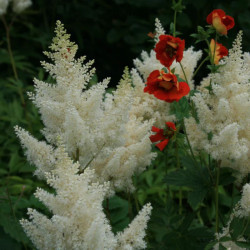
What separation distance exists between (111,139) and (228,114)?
0.38 meters

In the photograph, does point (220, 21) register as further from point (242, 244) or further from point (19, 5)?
point (19, 5)

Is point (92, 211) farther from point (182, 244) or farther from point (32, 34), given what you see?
point (32, 34)

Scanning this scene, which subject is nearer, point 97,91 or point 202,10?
point 97,91

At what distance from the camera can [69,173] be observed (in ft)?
3.68

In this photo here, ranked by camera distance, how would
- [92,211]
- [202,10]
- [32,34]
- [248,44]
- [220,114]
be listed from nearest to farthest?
1. [92,211]
2. [220,114]
3. [248,44]
4. [202,10]
5. [32,34]

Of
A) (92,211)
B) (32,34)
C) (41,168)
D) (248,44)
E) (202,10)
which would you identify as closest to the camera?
(92,211)

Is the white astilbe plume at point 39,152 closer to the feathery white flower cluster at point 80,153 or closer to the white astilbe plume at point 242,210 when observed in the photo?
the feathery white flower cluster at point 80,153

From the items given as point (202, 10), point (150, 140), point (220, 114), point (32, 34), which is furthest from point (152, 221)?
point (32, 34)

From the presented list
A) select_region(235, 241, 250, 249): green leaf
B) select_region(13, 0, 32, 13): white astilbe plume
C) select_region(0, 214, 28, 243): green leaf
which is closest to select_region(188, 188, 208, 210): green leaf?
select_region(235, 241, 250, 249): green leaf

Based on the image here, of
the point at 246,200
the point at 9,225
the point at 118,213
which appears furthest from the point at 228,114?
the point at 9,225

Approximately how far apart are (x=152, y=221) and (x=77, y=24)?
3020 millimetres

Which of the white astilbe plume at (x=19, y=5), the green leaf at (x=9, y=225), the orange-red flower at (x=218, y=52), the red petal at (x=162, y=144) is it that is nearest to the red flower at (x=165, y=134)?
the red petal at (x=162, y=144)

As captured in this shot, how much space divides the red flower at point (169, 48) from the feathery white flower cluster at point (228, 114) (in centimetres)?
14

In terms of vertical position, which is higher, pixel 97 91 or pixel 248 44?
pixel 248 44
